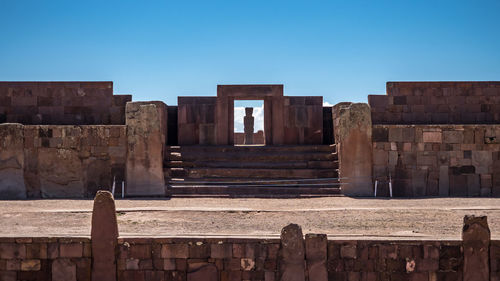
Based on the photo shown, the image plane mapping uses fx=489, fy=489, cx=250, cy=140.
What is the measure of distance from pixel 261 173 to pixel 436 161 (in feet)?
13.8

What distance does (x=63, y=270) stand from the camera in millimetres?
6273

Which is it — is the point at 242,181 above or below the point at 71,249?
above

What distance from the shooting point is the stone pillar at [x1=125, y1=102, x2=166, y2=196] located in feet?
38.0

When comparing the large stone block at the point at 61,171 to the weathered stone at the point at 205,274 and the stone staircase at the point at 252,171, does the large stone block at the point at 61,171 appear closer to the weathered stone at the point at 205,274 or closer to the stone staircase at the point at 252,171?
the stone staircase at the point at 252,171

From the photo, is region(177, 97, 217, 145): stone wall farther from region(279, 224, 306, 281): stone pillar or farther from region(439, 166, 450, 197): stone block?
region(279, 224, 306, 281): stone pillar

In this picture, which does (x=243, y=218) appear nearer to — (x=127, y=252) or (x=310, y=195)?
(x=127, y=252)

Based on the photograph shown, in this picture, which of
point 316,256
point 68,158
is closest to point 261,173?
point 68,158

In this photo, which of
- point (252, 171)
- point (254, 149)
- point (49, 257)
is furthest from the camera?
point (254, 149)

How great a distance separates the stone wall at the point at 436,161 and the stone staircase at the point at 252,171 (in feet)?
4.34

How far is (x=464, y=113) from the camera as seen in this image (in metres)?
13.9

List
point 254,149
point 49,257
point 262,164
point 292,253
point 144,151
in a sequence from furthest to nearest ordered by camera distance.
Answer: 1. point 254,149
2. point 262,164
3. point 144,151
4. point 49,257
5. point 292,253

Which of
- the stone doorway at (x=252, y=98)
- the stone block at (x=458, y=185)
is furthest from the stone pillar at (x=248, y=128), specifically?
the stone block at (x=458, y=185)

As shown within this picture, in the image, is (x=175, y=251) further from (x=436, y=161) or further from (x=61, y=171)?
(x=436, y=161)

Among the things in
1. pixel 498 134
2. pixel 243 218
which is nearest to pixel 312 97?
pixel 498 134
